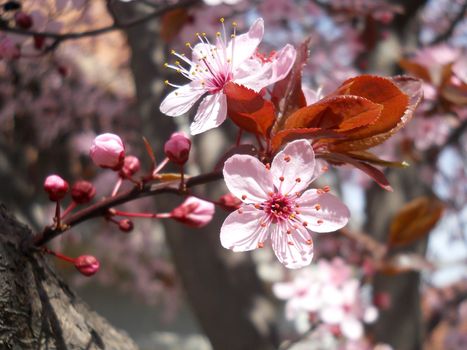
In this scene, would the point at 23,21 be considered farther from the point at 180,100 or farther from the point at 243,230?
the point at 243,230

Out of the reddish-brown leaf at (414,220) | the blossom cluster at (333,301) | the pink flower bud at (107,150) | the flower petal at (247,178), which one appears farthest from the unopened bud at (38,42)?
the blossom cluster at (333,301)

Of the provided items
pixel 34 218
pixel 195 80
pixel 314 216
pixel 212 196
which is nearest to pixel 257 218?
pixel 314 216

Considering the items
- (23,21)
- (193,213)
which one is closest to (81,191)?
(193,213)

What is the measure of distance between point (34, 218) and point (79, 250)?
9.03 ft

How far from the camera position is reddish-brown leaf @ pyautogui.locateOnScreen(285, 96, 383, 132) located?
25.2 inches

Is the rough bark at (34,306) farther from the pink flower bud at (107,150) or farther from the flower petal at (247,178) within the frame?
the flower petal at (247,178)

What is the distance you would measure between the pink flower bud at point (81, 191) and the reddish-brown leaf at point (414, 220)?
2.35ft

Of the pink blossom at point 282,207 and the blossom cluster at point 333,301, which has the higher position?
the pink blossom at point 282,207

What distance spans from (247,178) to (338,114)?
0.13 meters

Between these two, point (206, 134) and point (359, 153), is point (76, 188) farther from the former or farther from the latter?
point (206, 134)

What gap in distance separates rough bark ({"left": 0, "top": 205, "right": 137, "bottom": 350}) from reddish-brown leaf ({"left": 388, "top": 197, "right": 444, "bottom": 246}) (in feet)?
2.30

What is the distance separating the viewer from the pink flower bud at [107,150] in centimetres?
70

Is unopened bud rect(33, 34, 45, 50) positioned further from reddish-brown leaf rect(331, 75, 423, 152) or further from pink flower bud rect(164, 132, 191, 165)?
reddish-brown leaf rect(331, 75, 423, 152)

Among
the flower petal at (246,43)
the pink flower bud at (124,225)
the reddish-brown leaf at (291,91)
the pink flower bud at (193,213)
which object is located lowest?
the pink flower bud at (193,213)
